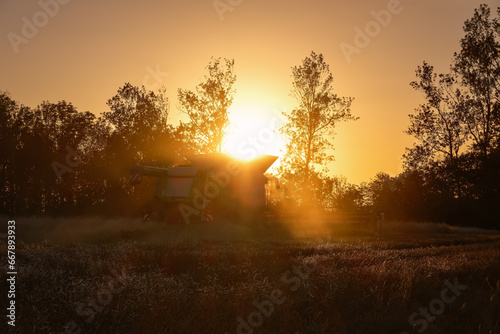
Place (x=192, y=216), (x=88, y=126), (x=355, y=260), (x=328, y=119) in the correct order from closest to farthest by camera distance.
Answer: (x=355, y=260), (x=192, y=216), (x=328, y=119), (x=88, y=126)

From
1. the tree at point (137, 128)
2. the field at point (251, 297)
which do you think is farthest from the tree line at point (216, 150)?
the field at point (251, 297)

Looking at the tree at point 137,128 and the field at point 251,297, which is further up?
the tree at point 137,128

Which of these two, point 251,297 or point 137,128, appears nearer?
point 251,297

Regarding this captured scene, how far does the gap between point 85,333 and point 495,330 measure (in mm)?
4698

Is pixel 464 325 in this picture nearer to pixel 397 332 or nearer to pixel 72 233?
pixel 397 332

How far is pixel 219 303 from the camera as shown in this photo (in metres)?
6.30

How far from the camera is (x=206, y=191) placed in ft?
99.1

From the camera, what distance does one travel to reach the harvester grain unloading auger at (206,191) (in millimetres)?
29875

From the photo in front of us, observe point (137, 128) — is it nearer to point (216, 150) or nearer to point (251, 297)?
point (216, 150)

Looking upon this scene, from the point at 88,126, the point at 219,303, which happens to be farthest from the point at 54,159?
the point at 219,303

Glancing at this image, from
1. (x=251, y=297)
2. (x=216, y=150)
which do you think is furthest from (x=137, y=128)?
(x=251, y=297)

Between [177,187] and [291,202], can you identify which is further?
[291,202]

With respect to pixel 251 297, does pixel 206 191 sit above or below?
above

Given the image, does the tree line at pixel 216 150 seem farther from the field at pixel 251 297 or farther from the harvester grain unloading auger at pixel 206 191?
the field at pixel 251 297
